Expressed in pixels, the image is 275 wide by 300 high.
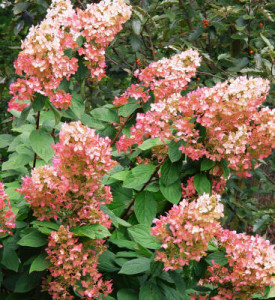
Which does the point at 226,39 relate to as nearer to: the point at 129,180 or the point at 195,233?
the point at 129,180

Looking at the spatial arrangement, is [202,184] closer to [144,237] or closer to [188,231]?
[144,237]

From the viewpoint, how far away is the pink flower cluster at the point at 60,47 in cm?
187

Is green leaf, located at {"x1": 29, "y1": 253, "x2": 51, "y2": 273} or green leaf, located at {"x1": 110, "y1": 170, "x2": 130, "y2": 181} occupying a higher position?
green leaf, located at {"x1": 29, "y1": 253, "x2": 51, "y2": 273}

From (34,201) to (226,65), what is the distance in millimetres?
2795

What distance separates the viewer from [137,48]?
3.84 meters

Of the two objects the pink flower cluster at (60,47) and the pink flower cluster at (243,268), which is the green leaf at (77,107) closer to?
the pink flower cluster at (60,47)

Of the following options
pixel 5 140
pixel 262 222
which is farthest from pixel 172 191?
pixel 262 222

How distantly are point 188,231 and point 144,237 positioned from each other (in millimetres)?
301

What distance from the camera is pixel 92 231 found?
1688 mm

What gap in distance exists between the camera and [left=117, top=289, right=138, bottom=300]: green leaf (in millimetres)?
1789

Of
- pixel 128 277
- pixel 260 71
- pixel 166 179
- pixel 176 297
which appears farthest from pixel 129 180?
pixel 260 71

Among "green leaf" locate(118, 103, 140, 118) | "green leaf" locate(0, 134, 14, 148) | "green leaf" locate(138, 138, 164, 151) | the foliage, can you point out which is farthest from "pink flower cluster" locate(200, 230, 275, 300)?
"green leaf" locate(0, 134, 14, 148)

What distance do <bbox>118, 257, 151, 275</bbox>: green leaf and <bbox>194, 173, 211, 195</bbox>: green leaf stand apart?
0.39m

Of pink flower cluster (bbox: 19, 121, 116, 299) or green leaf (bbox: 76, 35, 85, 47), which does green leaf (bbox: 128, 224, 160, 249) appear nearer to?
pink flower cluster (bbox: 19, 121, 116, 299)
